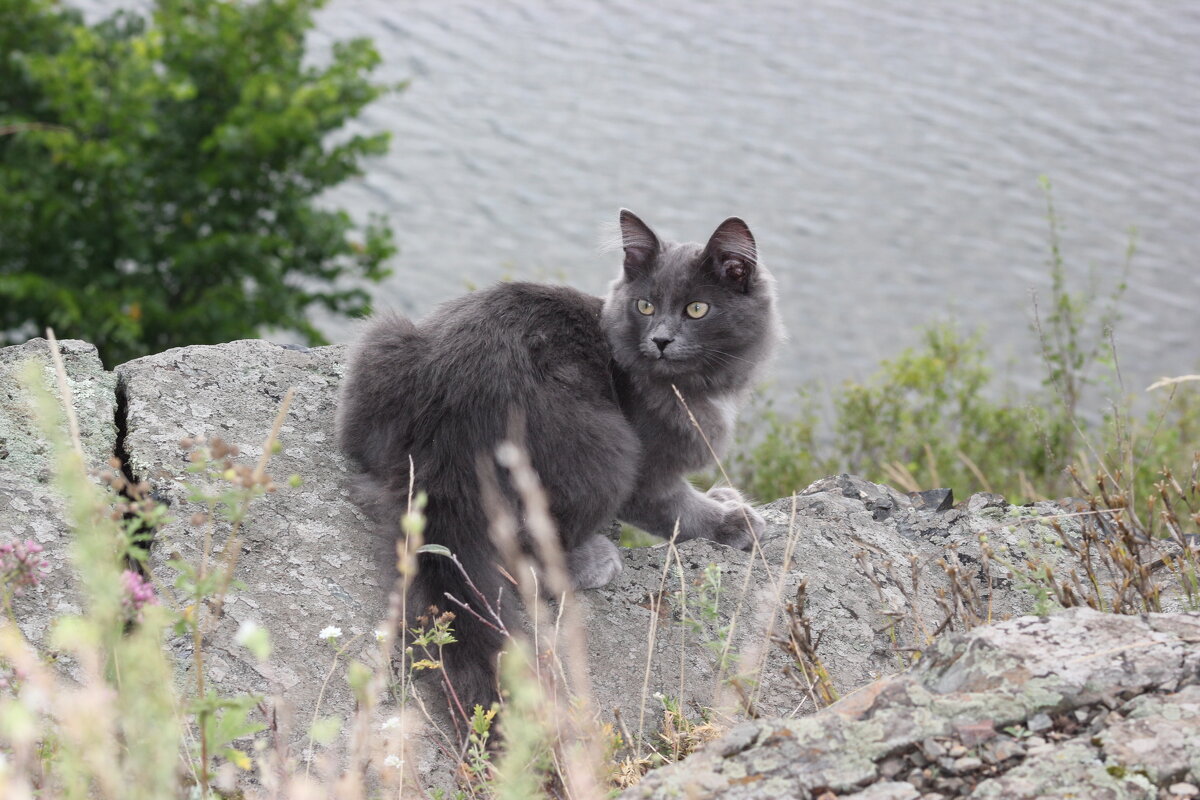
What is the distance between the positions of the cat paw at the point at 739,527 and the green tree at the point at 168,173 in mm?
4355

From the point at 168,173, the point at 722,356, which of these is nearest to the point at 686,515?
the point at 722,356

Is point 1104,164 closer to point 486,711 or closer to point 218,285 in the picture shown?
point 218,285

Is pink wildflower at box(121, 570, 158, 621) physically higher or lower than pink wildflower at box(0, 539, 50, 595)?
higher

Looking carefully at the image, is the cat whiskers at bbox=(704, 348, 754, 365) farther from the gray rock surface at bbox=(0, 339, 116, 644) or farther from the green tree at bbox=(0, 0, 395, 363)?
the green tree at bbox=(0, 0, 395, 363)

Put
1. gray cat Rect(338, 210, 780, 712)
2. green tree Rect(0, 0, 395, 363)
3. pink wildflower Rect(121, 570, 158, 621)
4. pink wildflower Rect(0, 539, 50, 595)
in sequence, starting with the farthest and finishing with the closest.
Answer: green tree Rect(0, 0, 395, 363) → gray cat Rect(338, 210, 780, 712) → pink wildflower Rect(0, 539, 50, 595) → pink wildflower Rect(121, 570, 158, 621)

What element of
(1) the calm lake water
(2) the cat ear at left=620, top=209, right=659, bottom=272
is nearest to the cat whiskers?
(2) the cat ear at left=620, top=209, right=659, bottom=272

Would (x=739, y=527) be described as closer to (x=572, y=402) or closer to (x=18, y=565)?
(x=572, y=402)

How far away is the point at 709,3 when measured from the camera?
1442 centimetres

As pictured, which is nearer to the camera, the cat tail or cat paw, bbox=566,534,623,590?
the cat tail

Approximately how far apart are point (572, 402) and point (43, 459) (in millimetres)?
1497

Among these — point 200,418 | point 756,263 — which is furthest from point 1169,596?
point 200,418

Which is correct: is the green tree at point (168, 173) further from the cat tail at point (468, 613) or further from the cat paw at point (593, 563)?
the cat tail at point (468, 613)

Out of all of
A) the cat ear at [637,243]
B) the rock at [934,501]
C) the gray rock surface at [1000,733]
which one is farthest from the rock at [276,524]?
the rock at [934,501]

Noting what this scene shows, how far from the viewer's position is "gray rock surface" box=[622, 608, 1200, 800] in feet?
6.26
